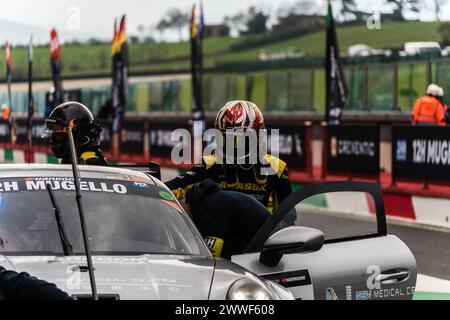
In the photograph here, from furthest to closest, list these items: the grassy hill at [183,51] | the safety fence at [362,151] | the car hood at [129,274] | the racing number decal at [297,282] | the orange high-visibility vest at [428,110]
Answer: the grassy hill at [183,51]
the orange high-visibility vest at [428,110]
the safety fence at [362,151]
the racing number decal at [297,282]
the car hood at [129,274]

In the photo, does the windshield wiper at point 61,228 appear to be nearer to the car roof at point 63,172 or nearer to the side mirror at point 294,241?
the car roof at point 63,172

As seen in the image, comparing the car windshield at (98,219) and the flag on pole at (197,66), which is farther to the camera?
the flag on pole at (197,66)

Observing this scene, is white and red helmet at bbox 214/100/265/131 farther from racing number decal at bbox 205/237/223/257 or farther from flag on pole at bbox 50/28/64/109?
flag on pole at bbox 50/28/64/109

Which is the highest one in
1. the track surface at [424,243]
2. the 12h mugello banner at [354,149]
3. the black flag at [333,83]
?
the black flag at [333,83]

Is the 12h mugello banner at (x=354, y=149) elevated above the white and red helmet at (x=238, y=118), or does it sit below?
below

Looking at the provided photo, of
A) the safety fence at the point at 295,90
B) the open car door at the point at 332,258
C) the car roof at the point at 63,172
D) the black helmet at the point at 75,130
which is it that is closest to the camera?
the open car door at the point at 332,258

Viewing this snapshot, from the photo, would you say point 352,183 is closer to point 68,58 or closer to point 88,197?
point 88,197

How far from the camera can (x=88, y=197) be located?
20.6 ft

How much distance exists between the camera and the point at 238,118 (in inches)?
305

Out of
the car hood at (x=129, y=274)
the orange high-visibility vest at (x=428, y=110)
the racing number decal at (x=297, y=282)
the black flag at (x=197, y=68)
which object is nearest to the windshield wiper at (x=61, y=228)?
the car hood at (x=129, y=274)

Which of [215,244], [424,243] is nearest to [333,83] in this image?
[424,243]

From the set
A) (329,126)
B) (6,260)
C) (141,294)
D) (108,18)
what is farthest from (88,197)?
(108,18)

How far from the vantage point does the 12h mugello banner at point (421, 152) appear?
1733 cm

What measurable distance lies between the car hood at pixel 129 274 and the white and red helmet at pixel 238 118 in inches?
82.7
